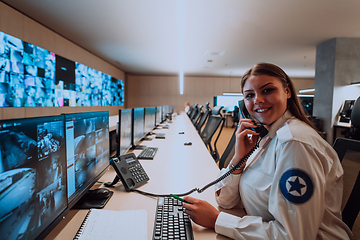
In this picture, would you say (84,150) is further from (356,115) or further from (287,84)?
(356,115)

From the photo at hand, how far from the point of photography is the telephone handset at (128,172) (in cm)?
111

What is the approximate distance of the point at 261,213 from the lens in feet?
2.60

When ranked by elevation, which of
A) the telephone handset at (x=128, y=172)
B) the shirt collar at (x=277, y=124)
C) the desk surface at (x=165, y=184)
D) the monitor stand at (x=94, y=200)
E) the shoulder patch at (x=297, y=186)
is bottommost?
the desk surface at (x=165, y=184)

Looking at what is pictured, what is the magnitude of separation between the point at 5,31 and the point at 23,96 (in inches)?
51.6

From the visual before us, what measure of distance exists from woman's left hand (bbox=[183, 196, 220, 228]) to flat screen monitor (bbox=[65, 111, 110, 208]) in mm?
489

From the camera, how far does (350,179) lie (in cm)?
91

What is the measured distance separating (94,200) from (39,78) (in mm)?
4886

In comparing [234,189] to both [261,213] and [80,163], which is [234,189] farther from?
[80,163]

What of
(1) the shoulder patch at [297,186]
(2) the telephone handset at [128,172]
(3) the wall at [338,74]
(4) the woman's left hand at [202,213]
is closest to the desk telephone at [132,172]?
(2) the telephone handset at [128,172]

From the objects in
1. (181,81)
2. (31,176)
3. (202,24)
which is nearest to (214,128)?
(31,176)

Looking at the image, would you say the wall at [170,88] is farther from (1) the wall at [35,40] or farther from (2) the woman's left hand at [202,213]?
(2) the woman's left hand at [202,213]

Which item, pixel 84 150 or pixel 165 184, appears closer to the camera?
pixel 84 150

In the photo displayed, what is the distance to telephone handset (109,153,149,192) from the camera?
1111mm

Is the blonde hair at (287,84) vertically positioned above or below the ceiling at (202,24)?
below
